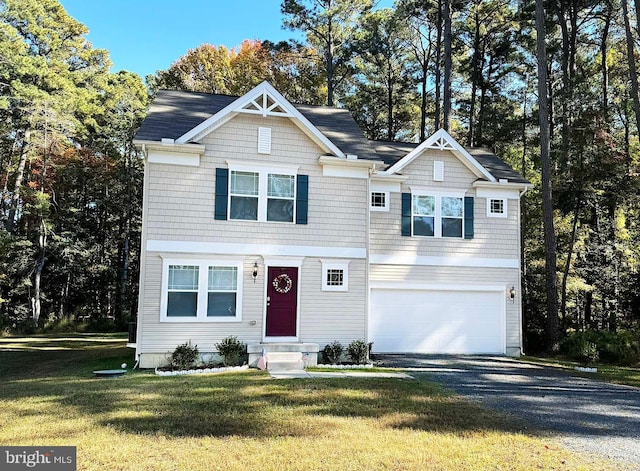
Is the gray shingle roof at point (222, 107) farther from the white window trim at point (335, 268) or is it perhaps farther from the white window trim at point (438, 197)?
the white window trim at point (335, 268)

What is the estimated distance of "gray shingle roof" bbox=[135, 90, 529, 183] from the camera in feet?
40.0

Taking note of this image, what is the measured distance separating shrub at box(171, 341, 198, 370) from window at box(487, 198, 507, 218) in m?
9.77

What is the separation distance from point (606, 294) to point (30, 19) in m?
29.2

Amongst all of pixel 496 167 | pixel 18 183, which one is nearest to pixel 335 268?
pixel 496 167

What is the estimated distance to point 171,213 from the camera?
1154 centimetres

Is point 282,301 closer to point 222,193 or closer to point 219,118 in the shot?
point 222,193

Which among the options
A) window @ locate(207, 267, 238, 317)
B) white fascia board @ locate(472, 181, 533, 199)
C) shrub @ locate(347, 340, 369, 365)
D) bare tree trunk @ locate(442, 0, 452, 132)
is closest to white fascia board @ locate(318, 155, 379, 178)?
window @ locate(207, 267, 238, 317)

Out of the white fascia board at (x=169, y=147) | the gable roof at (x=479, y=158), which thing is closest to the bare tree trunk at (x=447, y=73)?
the gable roof at (x=479, y=158)

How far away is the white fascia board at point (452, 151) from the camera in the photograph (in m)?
14.4

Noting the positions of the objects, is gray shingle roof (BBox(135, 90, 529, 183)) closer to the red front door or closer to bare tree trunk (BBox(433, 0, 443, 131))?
the red front door

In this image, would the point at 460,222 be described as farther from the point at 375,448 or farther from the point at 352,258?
the point at 375,448

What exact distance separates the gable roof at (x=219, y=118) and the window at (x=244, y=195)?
146cm

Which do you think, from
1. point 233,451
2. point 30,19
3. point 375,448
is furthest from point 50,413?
point 30,19

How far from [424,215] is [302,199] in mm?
4307
